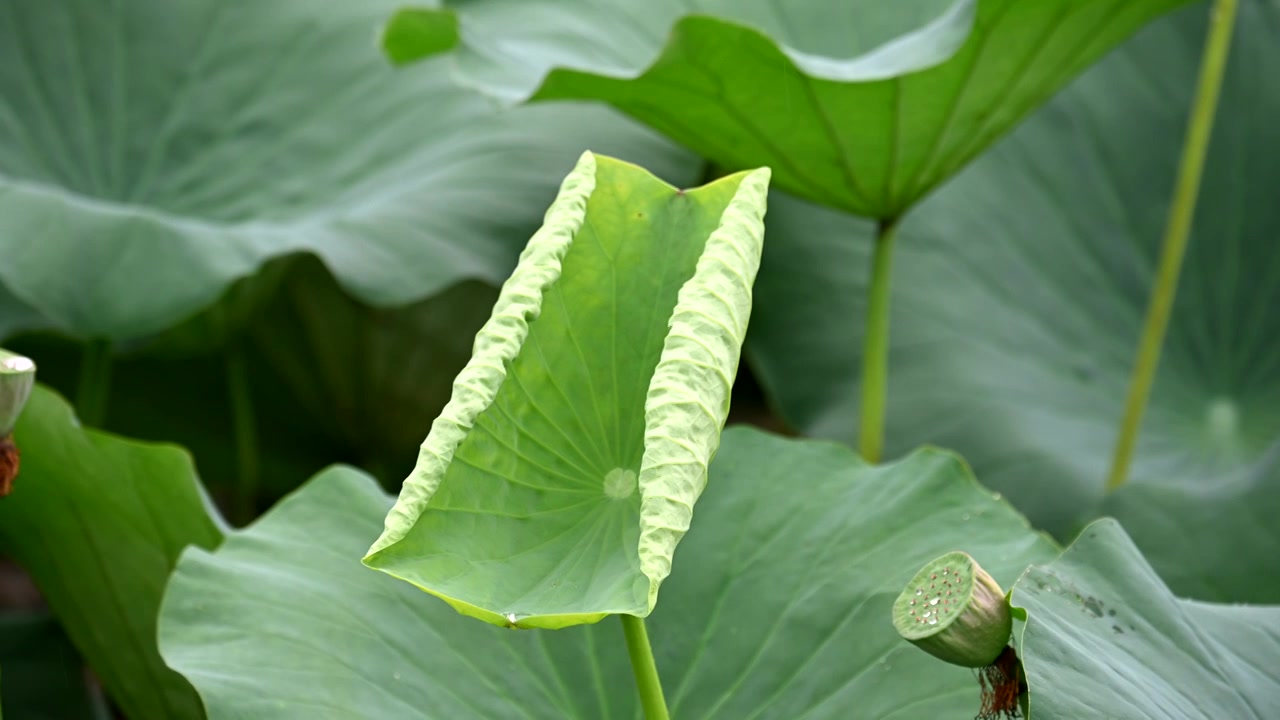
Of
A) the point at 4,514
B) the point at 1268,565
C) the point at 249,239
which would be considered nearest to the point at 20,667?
the point at 4,514

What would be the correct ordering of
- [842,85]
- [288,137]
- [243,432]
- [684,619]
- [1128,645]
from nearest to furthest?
[1128,645]
[684,619]
[842,85]
[288,137]
[243,432]

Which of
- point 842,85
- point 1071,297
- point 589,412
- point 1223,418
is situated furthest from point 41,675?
point 1223,418

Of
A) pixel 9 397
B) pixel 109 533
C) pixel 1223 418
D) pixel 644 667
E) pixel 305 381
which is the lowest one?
pixel 305 381

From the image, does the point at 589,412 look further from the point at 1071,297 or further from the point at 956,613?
the point at 1071,297

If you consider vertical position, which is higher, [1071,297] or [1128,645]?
[1128,645]

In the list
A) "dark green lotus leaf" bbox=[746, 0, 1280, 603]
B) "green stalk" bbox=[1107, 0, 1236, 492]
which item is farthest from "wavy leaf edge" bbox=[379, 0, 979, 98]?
"dark green lotus leaf" bbox=[746, 0, 1280, 603]

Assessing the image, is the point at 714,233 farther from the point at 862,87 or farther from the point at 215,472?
the point at 215,472

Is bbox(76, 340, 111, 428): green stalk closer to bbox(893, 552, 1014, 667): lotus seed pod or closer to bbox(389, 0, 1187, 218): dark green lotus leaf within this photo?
bbox(389, 0, 1187, 218): dark green lotus leaf
